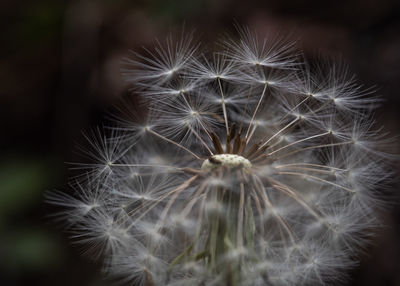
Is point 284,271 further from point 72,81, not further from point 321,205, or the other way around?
point 72,81

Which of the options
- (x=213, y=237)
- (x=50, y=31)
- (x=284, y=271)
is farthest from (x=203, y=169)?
(x=50, y=31)

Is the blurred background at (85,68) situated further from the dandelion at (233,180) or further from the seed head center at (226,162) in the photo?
the seed head center at (226,162)

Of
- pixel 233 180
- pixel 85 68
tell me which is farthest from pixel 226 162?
Answer: pixel 85 68

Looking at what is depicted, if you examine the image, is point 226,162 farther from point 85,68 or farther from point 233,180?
point 85,68

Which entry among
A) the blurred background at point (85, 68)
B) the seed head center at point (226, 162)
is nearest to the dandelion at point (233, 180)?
the seed head center at point (226, 162)

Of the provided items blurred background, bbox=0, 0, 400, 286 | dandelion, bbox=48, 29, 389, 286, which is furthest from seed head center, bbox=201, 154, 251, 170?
blurred background, bbox=0, 0, 400, 286

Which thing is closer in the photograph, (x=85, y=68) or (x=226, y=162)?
(x=226, y=162)
